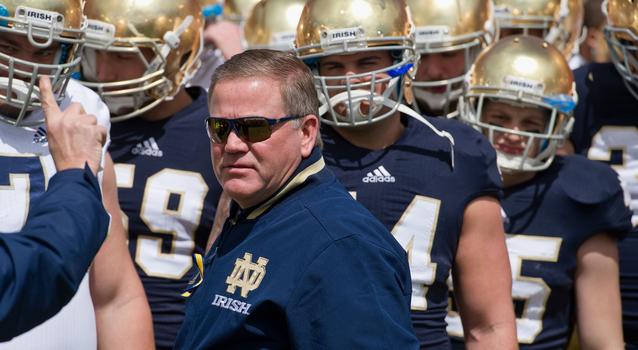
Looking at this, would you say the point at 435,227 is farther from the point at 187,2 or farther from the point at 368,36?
the point at 187,2

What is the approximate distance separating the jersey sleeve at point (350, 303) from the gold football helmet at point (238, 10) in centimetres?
410

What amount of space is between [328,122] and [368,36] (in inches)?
12.1

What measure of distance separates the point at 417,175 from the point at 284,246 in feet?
3.78

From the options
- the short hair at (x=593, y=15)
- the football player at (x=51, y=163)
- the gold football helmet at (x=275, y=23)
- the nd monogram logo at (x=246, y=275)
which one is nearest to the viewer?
the nd monogram logo at (x=246, y=275)

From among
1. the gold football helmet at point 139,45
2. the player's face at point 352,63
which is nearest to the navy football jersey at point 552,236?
the player's face at point 352,63

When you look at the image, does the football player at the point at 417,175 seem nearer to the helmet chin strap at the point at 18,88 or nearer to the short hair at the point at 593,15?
the helmet chin strap at the point at 18,88

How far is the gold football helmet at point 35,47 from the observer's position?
11.0 ft

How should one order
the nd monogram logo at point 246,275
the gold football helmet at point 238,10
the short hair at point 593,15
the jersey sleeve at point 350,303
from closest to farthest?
the jersey sleeve at point 350,303, the nd monogram logo at point 246,275, the short hair at point 593,15, the gold football helmet at point 238,10

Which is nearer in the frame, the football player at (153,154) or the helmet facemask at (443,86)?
the football player at (153,154)

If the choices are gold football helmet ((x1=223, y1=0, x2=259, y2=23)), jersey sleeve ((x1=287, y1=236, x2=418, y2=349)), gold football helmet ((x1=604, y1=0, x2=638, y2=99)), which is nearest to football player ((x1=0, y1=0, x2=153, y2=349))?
jersey sleeve ((x1=287, y1=236, x2=418, y2=349))

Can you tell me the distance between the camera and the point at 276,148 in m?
2.85

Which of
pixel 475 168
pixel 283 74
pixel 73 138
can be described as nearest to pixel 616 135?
pixel 475 168

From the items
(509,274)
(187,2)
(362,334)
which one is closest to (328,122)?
(509,274)

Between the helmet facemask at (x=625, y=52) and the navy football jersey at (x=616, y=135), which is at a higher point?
the helmet facemask at (x=625, y=52)
